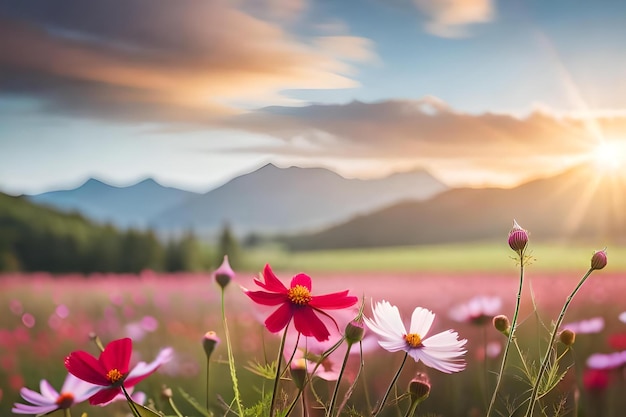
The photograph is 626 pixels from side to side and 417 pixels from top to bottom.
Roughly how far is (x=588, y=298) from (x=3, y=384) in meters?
1.58

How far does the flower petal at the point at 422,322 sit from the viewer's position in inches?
18.7

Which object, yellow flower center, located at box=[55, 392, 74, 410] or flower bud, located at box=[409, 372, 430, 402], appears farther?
yellow flower center, located at box=[55, 392, 74, 410]

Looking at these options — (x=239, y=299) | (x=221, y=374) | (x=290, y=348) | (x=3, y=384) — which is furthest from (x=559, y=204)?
(x=290, y=348)

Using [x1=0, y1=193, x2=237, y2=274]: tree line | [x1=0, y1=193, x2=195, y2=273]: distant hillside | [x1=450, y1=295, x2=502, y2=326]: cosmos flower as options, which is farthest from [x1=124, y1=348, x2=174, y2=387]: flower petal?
[x1=0, y1=193, x2=195, y2=273]: distant hillside

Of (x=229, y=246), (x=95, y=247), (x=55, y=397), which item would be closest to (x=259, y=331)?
(x=55, y=397)

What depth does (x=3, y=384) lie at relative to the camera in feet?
5.79

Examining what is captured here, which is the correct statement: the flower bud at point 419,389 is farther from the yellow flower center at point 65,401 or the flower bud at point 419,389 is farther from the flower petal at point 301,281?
the yellow flower center at point 65,401

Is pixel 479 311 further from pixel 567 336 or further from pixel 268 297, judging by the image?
pixel 268 297

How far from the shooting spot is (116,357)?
43cm

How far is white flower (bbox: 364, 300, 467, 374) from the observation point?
0.43 meters

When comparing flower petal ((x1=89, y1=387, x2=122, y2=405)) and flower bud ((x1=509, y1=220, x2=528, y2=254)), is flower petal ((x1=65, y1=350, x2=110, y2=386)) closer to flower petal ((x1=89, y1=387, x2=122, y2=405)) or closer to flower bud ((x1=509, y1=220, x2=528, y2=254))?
flower petal ((x1=89, y1=387, x2=122, y2=405))

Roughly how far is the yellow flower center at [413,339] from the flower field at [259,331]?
1.72 ft

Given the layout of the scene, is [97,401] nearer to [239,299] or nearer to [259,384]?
[259,384]

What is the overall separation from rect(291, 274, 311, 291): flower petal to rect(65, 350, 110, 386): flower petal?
0.42ft
